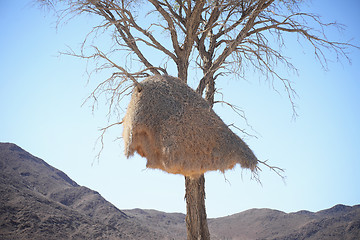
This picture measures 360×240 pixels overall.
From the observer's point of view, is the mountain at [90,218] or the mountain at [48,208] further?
the mountain at [90,218]

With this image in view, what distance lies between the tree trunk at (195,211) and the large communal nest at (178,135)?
2266mm

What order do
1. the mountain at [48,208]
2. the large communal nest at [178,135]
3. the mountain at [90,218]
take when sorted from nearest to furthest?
the large communal nest at [178,135], the mountain at [48,208], the mountain at [90,218]

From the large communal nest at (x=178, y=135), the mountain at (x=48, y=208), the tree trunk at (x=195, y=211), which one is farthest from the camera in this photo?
the mountain at (x=48, y=208)

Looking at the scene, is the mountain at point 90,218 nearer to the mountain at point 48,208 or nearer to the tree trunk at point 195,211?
the mountain at point 48,208

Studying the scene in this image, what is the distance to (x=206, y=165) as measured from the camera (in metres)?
5.74

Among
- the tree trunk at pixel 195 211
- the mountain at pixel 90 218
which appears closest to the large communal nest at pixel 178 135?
the tree trunk at pixel 195 211

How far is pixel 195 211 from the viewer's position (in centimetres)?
817

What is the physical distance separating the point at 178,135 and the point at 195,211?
3090 mm

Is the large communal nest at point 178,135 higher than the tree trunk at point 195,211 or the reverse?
higher

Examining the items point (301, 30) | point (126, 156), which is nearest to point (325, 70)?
point (301, 30)

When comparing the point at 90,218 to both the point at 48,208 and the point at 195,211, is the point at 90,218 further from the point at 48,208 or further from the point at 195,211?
the point at 195,211

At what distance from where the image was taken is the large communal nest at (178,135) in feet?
18.8

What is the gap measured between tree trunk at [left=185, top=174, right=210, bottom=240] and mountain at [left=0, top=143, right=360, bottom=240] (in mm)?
14411

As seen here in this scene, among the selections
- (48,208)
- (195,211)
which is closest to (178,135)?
(195,211)
